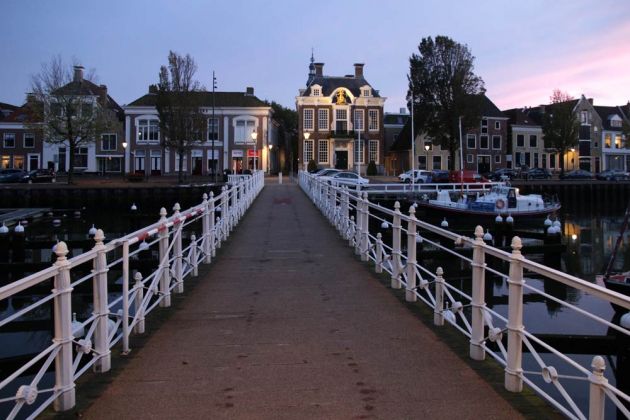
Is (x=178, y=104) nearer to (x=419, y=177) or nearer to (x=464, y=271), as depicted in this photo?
(x=419, y=177)

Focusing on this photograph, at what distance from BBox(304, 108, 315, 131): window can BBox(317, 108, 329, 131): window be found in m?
0.72

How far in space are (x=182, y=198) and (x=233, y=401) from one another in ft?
144

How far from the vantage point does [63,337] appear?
443cm

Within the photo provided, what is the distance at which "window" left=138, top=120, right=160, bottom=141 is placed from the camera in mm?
67500

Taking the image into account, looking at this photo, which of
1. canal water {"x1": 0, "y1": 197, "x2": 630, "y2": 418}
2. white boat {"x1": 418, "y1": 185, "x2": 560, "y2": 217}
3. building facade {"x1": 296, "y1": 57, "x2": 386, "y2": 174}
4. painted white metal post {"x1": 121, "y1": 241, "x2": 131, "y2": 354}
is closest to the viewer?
painted white metal post {"x1": 121, "y1": 241, "x2": 131, "y2": 354}

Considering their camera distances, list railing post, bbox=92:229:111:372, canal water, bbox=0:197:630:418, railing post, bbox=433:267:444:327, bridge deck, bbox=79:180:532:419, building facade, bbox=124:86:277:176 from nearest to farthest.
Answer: bridge deck, bbox=79:180:532:419 < railing post, bbox=92:229:111:372 < railing post, bbox=433:267:444:327 < canal water, bbox=0:197:630:418 < building facade, bbox=124:86:277:176

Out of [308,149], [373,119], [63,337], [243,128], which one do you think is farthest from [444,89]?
[63,337]

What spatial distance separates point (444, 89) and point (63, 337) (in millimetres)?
56819

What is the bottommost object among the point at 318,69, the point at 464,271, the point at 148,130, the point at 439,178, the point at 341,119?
the point at 464,271

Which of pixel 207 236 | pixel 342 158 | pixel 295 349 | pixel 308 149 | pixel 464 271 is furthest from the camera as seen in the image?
pixel 342 158

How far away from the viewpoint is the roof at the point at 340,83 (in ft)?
230

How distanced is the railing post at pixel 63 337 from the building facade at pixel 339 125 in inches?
2524

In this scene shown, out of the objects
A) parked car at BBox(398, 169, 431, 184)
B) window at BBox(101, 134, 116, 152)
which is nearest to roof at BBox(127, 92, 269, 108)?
window at BBox(101, 134, 116, 152)

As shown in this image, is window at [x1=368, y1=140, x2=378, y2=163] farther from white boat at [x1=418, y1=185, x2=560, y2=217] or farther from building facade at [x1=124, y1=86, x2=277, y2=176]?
white boat at [x1=418, y1=185, x2=560, y2=217]
